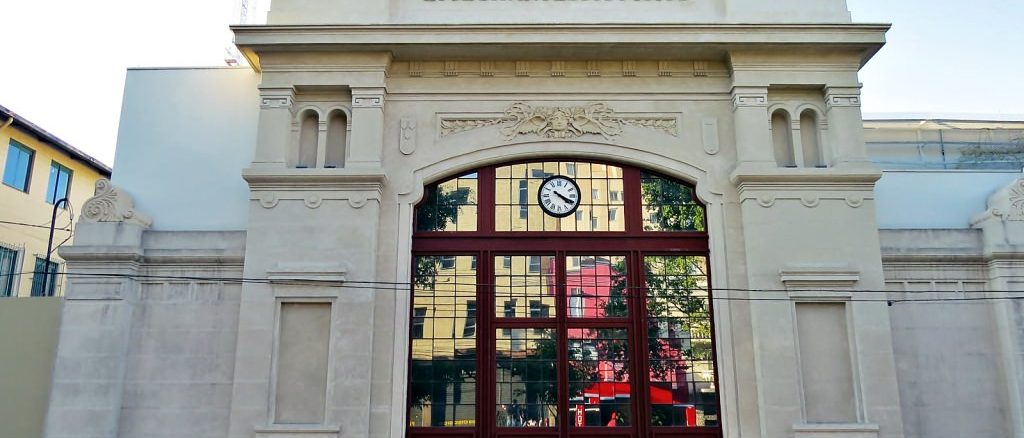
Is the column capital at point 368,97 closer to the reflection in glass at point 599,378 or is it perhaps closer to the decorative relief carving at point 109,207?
the decorative relief carving at point 109,207

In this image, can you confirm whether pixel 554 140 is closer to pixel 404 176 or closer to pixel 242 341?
pixel 404 176

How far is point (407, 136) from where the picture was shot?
13.1m

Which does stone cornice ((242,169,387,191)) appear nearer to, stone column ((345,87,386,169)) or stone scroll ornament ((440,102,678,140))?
stone column ((345,87,386,169))

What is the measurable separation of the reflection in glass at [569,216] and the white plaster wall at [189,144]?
15.1 feet

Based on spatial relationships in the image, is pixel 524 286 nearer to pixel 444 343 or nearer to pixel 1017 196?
pixel 444 343

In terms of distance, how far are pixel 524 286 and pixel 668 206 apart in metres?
2.90

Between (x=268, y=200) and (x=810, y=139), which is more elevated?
(x=810, y=139)

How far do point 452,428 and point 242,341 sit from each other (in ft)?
12.0

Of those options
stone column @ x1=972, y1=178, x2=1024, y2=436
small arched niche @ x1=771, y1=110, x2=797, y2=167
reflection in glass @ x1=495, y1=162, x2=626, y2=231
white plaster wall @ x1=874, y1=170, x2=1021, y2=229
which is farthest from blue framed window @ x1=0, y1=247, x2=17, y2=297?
stone column @ x1=972, y1=178, x2=1024, y2=436

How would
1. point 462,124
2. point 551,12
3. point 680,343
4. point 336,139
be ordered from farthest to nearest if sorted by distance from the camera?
point 551,12, point 336,139, point 462,124, point 680,343

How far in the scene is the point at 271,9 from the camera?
13492 mm

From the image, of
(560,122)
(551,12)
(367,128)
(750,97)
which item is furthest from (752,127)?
(367,128)

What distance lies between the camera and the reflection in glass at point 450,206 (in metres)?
13.0

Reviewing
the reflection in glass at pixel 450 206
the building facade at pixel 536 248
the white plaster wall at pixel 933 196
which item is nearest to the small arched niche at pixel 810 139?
the building facade at pixel 536 248
